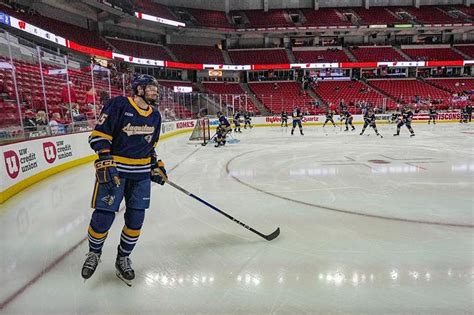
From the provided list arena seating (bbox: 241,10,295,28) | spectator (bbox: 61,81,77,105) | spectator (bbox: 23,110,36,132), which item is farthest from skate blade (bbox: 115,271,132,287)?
arena seating (bbox: 241,10,295,28)

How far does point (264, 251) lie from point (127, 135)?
A: 156 centimetres

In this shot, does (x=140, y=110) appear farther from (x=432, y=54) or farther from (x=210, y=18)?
(x=432, y=54)

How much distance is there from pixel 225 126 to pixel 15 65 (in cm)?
656

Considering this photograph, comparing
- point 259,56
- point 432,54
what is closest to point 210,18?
point 259,56

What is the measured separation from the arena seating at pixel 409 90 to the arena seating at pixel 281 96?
8.06m

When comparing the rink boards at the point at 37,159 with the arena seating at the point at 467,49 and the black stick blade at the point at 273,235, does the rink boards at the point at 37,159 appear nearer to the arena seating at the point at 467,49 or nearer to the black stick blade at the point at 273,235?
the black stick blade at the point at 273,235

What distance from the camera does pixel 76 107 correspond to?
8383 millimetres

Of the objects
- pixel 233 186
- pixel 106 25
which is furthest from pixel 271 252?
pixel 106 25

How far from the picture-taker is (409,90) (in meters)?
30.2

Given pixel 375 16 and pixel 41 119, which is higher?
pixel 375 16

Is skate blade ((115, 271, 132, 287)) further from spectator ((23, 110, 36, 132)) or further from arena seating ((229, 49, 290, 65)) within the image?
arena seating ((229, 49, 290, 65))

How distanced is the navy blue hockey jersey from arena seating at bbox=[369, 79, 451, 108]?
96.0ft

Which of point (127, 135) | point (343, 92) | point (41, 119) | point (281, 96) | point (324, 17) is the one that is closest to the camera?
point (127, 135)

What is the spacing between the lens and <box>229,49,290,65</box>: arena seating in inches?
1277
